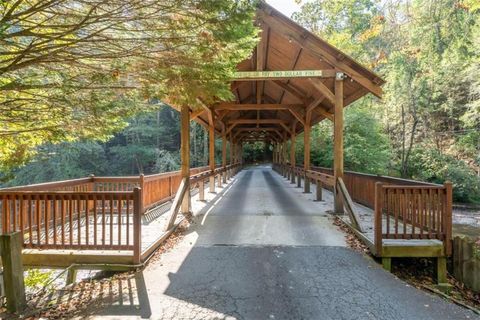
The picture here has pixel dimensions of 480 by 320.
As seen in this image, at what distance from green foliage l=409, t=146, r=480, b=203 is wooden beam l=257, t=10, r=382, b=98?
445 inches

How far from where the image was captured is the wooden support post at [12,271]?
2.93 metres

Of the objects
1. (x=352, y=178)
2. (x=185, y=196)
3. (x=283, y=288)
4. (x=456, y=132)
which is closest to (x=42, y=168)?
(x=185, y=196)

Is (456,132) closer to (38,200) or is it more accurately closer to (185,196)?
(185,196)

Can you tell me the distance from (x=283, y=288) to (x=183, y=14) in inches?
138

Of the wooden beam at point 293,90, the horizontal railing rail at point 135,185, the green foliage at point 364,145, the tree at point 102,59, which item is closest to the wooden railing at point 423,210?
the tree at point 102,59

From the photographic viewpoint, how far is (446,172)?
591 inches

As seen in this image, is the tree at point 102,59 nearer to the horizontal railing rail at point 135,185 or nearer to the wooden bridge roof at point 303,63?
the horizontal railing rail at point 135,185

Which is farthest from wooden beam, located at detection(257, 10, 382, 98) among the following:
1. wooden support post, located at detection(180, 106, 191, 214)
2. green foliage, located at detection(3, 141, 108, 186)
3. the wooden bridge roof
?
green foliage, located at detection(3, 141, 108, 186)

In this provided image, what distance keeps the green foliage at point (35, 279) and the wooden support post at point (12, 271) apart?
1102 millimetres

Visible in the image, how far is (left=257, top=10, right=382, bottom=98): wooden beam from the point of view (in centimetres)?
676

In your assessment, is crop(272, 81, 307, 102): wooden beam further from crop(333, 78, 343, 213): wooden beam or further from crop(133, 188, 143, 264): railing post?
crop(133, 188, 143, 264): railing post

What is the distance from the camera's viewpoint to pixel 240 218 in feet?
23.2

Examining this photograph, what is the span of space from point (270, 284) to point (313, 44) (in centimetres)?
553

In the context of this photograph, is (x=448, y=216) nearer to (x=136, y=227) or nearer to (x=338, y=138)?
(x=338, y=138)
